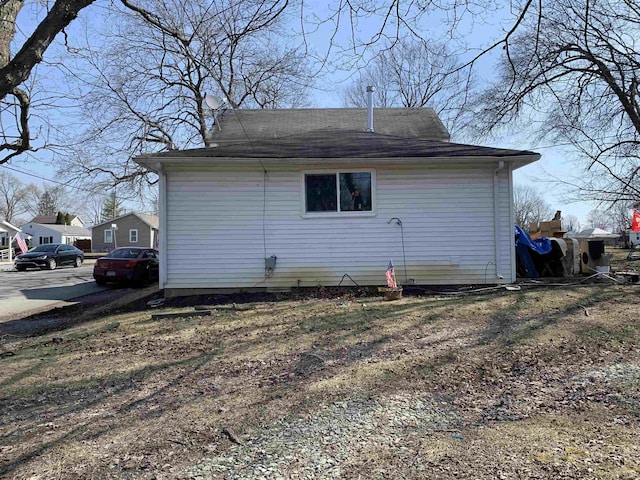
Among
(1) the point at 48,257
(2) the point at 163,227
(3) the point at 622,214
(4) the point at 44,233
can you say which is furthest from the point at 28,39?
(4) the point at 44,233

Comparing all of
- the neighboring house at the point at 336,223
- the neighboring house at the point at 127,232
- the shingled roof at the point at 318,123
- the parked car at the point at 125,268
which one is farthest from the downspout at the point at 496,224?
the neighboring house at the point at 127,232

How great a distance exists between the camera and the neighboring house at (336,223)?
9250 millimetres

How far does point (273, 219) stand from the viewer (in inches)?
366

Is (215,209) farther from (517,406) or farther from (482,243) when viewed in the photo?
(517,406)

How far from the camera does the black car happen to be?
25.5 metres

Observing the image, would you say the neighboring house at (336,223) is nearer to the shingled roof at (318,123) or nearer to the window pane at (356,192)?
the window pane at (356,192)

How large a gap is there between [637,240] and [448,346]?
128ft

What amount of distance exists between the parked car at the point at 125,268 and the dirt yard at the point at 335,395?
286 inches

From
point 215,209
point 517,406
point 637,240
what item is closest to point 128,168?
point 215,209

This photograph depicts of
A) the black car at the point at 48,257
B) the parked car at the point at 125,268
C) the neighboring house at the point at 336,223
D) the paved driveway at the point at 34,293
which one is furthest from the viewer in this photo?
the black car at the point at 48,257

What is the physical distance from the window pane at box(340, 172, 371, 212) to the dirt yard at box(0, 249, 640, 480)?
262 cm

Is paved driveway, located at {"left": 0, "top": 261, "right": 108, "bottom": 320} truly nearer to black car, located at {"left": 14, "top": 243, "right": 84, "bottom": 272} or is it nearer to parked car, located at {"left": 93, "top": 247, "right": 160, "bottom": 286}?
parked car, located at {"left": 93, "top": 247, "right": 160, "bottom": 286}

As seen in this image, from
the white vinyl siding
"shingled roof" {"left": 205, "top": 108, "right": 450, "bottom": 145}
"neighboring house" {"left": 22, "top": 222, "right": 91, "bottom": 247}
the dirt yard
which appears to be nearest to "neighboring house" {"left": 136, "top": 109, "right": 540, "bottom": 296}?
the white vinyl siding

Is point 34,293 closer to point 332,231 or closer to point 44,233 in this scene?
point 332,231
